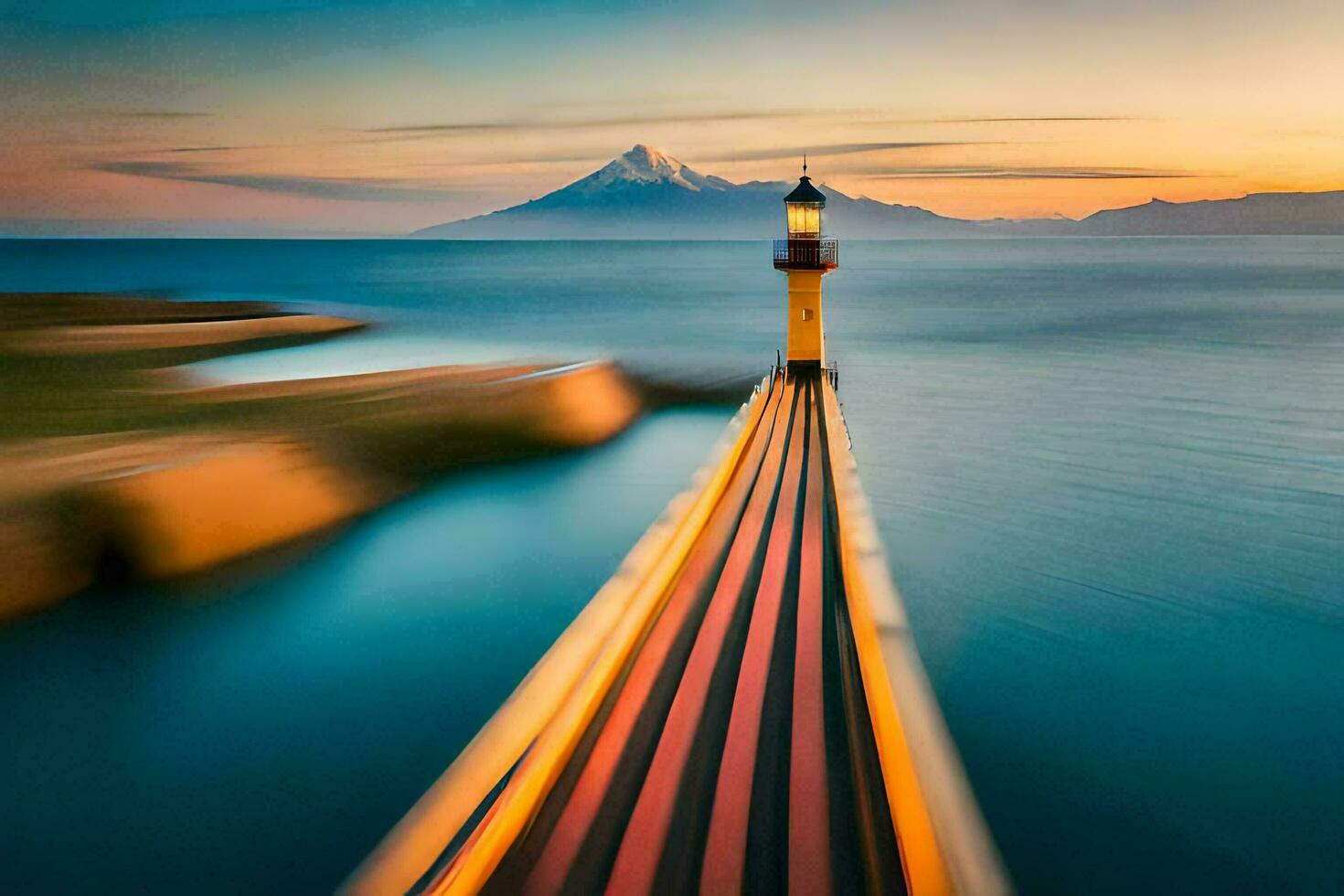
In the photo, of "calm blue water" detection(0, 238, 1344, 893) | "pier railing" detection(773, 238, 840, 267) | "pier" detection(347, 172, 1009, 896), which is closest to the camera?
"pier" detection(347, 172, 1009, 896)

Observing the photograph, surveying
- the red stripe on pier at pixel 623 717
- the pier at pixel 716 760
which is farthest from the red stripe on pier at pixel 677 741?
the red stripe on pier at pixel 623 717

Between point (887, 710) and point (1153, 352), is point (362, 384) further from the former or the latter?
point (1153, 352)

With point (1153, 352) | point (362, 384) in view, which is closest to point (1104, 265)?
point (1153, 352)

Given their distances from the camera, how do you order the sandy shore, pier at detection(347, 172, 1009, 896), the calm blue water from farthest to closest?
the sandy shore, the calm blue water, pier at detection(347, 172, 1009, 896)

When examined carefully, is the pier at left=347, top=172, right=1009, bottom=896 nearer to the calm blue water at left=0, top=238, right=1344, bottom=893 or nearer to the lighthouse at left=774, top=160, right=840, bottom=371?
the calm blue water at left=0, top=238, right=1344, bottom=893

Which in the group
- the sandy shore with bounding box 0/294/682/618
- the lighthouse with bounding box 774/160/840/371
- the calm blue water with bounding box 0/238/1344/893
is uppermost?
the lighthouse with bounding box 774/160/840/371

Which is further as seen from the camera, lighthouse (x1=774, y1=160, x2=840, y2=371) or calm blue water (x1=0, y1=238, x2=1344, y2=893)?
lighthouse (x1=774, y1=160, x2=840, y2=371)

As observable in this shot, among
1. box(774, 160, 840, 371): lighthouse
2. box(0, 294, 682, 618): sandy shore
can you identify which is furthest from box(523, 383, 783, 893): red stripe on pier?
box(774, 160, 840, 371): lighthouse

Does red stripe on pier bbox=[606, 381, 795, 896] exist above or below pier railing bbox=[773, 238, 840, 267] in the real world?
below
